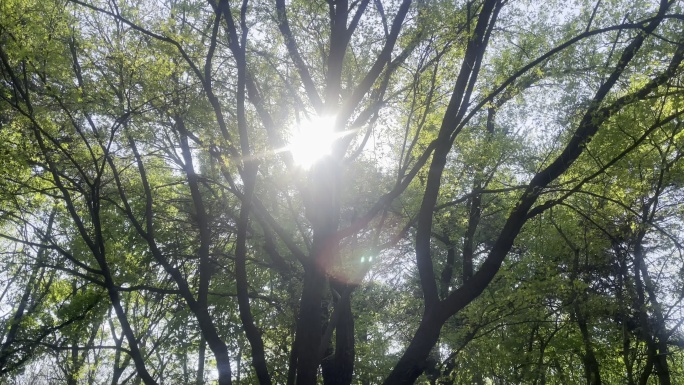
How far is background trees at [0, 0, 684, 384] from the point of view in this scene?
22.7 ft

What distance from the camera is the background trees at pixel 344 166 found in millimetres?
6906

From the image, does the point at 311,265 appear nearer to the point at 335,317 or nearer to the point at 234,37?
the point at 335,317

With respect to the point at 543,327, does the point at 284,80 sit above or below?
above

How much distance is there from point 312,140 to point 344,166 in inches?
46.2

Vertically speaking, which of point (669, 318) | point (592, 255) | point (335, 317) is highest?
point (592, 255)

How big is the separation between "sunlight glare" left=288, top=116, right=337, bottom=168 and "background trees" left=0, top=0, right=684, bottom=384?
88 millimetres

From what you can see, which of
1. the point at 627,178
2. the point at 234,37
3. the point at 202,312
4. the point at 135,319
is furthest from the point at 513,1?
the point at 135,319

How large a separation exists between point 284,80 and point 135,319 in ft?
40.4

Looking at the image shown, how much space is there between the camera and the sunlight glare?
24.4 feet

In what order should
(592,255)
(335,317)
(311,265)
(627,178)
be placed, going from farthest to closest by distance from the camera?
1. (592,255)
2. (627,178)
3. (335,317)
4. (311,265)

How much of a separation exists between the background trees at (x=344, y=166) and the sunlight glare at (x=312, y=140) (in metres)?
0.09

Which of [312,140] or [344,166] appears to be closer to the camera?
[312,140]

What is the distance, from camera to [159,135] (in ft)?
28.3

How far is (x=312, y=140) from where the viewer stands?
8.26 meters
